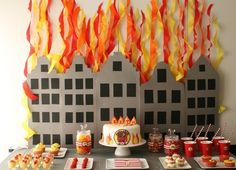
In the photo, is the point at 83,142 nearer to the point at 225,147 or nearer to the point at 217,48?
the point at 225,147

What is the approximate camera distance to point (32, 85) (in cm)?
255

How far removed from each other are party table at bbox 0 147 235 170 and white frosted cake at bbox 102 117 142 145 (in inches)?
4.3

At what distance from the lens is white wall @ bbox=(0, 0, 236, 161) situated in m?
2.57

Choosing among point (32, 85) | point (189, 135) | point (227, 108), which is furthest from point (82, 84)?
point (227, 108)

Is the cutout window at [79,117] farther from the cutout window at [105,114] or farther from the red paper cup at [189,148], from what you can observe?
the red paper cup at [189,148]

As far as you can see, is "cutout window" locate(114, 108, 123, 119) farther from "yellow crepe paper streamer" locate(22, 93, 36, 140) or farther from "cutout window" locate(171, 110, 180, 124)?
"yellow crepe paper streamer" locate(22, 93, 36, 140)

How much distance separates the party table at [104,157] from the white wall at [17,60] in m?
0.20

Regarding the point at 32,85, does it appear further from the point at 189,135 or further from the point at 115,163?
the point at 189,135

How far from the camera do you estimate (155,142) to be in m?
2.47

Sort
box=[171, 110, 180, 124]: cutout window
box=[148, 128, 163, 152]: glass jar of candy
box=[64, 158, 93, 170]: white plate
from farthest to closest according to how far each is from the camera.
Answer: box=[171, 110, 180, 124]: cutout window < box=[148, 128, 163, 152]: glass jar of candy < box=[64, 158, 93, 170]: white plate

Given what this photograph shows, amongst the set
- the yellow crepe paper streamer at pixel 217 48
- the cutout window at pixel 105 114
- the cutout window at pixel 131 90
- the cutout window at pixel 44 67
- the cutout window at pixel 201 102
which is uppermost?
the yellow crepe paper streamer at pixel 217 48

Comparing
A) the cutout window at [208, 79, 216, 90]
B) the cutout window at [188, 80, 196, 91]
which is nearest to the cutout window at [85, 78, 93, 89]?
the cutout window at [188, 80, 196, 91]

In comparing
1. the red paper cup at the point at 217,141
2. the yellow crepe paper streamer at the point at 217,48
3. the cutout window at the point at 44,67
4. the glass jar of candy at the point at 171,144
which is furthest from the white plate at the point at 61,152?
the yellow crepe paper streamer at the point at 217,48

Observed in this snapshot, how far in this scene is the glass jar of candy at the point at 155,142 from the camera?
2.46 meters
